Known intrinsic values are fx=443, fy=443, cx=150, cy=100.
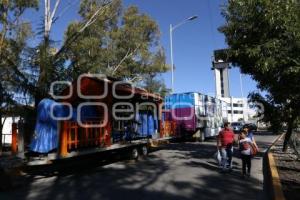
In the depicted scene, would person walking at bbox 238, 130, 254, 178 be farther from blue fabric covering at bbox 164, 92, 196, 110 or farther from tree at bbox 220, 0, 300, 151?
blue fabric covering at bbox 164, 92, 196, 110

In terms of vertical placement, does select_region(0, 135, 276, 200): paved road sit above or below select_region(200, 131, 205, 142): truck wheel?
below

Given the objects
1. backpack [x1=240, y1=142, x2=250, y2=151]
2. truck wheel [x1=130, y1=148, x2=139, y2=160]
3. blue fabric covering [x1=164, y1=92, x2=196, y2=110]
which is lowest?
truck wheel [x1=130, y1=148, x2=139, y2=160]

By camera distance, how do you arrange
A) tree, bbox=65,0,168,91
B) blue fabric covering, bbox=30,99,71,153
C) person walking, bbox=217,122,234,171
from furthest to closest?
tree, bbox=65,0,168,91, person walking, bbox=217,122,234,171, blue fabric covering, bbox=30,99,71,153

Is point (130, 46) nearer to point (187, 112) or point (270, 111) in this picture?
point (187, 112)

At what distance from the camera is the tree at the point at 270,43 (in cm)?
1159

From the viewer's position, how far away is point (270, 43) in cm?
1246

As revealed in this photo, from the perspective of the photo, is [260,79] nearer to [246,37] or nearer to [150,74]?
[246,37]

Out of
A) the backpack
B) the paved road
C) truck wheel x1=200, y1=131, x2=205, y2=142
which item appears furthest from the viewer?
truck wheel x1=200, y1=131, x2=205, y2=142

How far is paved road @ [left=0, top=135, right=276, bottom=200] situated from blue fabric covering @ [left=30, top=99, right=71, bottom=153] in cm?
99

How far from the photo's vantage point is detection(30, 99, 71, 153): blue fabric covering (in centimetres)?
1318

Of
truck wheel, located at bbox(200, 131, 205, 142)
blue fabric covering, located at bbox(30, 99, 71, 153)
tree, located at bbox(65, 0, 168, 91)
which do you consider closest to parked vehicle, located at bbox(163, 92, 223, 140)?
truck wheel, located at bbox(200, 131, 205, 142)

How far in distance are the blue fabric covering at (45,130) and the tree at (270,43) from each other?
6.14 meters

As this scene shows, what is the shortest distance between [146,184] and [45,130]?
11.9 ft

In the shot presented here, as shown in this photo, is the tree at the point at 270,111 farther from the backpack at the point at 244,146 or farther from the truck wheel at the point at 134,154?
the truck wheel at the point at 134,154
